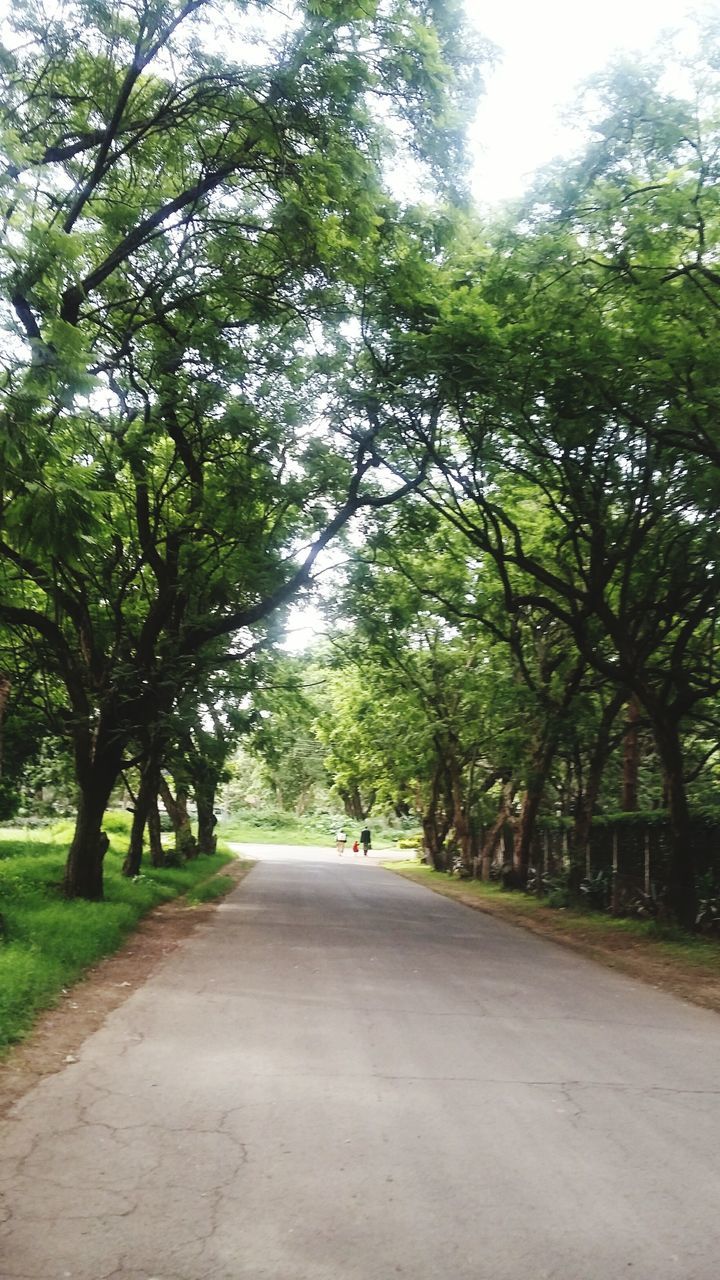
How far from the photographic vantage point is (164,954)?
12250 millimetres

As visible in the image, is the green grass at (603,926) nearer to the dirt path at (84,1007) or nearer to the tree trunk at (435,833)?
the dirt path at (84,1007)

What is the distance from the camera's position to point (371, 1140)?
539cm

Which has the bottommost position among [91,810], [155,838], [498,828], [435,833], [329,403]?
[155,838]

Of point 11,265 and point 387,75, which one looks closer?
point 11,265

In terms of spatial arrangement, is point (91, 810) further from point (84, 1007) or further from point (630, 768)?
point (630, 768)

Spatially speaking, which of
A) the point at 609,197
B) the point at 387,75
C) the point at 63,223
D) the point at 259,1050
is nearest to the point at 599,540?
the point at 609,197

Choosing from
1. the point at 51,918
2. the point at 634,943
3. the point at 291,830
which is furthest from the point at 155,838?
the point at 291,830

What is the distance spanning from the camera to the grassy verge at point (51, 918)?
27.8 ft

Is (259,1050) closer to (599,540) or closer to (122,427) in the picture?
(122,427)

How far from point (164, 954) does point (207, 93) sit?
9426 millimetres

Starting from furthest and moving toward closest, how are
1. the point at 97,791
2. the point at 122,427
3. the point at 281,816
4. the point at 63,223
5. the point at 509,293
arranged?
the point at 281,816 → the point at 97,791 → the point at 122,427 → the point at 509,293 → the point at 63,223

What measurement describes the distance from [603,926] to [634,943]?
231 centimetres

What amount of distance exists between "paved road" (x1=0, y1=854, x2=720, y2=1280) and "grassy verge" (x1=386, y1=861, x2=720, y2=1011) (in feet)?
6.45

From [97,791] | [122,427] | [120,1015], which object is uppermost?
[122,427]
